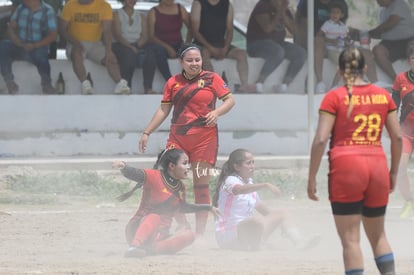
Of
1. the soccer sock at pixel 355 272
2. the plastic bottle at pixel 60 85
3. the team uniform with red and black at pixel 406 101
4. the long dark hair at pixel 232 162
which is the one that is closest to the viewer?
the soccer sock at pixel 355 272

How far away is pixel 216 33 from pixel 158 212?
291 inches

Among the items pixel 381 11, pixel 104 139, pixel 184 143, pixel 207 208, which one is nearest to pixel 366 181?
pixel 207 208

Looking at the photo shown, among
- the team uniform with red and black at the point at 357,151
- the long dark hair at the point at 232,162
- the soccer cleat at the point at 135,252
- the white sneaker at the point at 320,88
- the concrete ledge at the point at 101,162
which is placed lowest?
the concrete ledge at the point at 101,162

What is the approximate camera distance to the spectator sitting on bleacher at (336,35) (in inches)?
677

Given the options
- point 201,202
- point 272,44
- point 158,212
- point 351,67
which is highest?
point 351,67

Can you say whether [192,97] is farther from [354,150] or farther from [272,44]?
[272,44]

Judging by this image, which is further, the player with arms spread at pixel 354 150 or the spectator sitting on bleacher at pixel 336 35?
the spectator sitting on bleacher at pixel 336 35

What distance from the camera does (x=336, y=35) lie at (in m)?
17.3

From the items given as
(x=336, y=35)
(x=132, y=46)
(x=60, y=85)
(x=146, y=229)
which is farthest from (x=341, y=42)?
(x=146, y=229)

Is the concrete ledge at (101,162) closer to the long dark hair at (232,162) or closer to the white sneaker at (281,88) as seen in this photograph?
the white sneaker at (281,88)

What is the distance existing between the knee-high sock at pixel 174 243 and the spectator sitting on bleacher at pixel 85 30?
678 cm

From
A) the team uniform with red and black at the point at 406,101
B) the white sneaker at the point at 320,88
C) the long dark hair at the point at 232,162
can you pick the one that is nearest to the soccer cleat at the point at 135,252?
the long dark hair at the point at 232,162

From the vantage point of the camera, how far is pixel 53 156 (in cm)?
1603

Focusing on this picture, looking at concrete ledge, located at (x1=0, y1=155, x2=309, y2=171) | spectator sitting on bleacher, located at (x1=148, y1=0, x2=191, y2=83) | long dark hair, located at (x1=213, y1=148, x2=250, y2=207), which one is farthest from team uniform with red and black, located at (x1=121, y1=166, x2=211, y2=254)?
spectator sitting on bleacher, located at (x1=148, y1=0, x2=191, y2=83)
